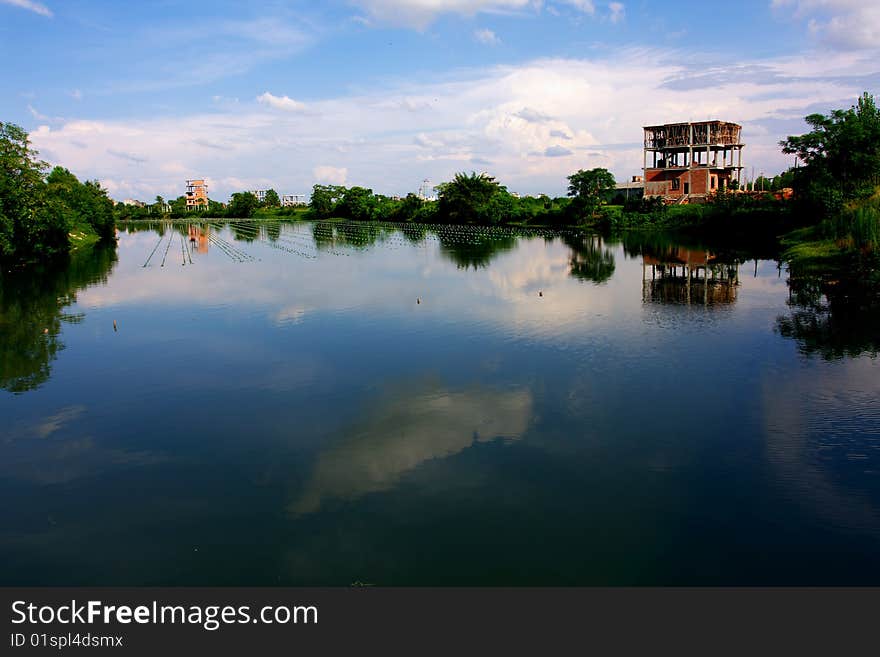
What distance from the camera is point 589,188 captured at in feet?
201

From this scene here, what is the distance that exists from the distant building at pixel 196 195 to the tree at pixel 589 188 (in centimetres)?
11458

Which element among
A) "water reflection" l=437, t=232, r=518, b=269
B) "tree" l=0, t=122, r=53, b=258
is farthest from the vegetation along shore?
"water reflection" l=437, t=232, r=518, b=269

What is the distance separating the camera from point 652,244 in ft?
151

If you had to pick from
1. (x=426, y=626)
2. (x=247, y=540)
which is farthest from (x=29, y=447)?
(x=426, y=626)

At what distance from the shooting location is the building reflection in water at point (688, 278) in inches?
958

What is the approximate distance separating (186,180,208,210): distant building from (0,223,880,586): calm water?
→ 467 feet

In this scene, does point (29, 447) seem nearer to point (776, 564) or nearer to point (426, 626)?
point (426, 626)

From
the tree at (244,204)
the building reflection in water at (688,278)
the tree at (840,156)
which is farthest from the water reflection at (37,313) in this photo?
the tree at (244,204)

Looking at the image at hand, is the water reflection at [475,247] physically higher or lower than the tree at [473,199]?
lower

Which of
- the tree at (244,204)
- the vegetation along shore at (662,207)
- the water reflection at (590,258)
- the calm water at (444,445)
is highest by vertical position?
the tree at (244,204)

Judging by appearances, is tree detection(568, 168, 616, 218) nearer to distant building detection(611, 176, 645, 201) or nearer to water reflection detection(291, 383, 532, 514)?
distant building detection(611, 176, 645, 201)

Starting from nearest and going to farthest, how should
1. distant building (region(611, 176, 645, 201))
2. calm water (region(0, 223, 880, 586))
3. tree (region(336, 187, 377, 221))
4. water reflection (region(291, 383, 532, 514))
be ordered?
calm water (region(0, 223, 880, 586)) < water reflection (region(291, 383, 532, 514)) < distant building (region(611, 176, 645, 201)) < tree (region(336, 187, 377, 221))

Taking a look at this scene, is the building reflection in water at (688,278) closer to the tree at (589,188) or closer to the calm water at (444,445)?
the calm water at (444,445)

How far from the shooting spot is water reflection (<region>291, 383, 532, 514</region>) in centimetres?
980
